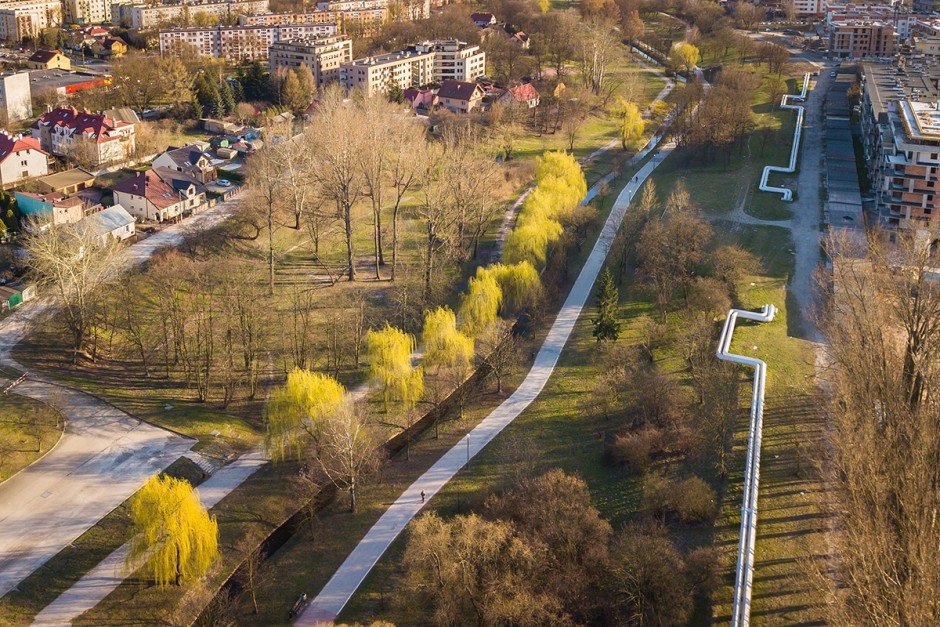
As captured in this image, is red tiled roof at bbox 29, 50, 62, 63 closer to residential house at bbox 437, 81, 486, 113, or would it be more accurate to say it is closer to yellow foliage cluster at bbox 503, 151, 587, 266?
residential house at bbox 437, 81, 486, 113

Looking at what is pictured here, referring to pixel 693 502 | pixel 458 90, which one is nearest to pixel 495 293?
pixel 693 502

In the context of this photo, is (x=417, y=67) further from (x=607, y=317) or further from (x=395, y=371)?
(x=395, y=371)

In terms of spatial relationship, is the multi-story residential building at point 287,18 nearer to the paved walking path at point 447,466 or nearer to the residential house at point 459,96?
the residential house at point 459,96

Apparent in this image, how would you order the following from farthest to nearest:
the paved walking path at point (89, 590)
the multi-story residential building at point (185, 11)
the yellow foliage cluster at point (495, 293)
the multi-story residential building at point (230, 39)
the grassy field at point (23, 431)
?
the multi-story residential building at point (185, 11), the multi-story residential building at point (230, 39), the yellow foliage cluster at point (495, 293), the grassy field at point (23, 431), the paved walking path at point (89, 590)

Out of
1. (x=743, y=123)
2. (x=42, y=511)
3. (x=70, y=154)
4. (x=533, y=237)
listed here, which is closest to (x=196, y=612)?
(x=42, y=511)

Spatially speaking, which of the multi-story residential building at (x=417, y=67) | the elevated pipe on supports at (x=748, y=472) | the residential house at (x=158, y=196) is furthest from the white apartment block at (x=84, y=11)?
the elevated pipe on supports at (x=748, y=472)

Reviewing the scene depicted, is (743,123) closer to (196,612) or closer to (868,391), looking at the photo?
(868,391)
